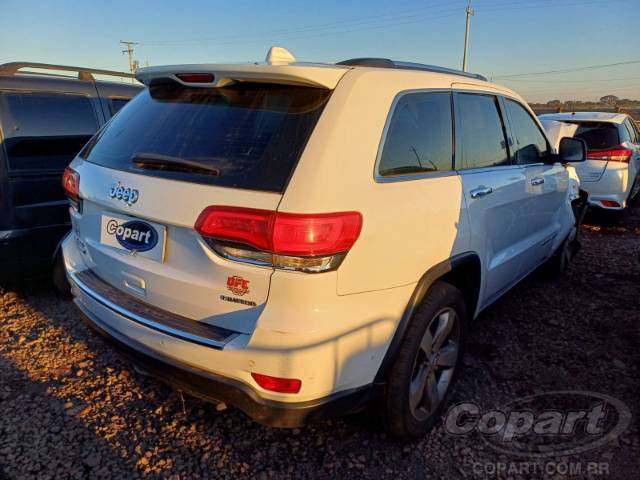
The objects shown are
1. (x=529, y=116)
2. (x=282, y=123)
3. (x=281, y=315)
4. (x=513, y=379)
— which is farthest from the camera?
(x=529, y=116)

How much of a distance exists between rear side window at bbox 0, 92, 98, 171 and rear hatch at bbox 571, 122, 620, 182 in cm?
633

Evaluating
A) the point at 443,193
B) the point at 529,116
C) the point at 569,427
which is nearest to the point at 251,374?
the point at 443,193

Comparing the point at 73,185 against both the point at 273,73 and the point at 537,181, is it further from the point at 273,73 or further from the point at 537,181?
the point at 537,181

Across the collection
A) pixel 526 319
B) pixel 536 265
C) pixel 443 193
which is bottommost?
pixel 526 319

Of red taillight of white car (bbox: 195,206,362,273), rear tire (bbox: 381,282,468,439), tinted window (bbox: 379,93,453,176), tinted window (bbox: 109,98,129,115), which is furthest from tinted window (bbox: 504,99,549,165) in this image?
tinted window (bbox: 109,98,129,115)

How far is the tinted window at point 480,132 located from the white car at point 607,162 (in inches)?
173

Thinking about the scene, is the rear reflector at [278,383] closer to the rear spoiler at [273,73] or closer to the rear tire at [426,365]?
the rear tire at [426,365]

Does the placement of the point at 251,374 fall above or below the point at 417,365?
above

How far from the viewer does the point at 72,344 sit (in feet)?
10.5

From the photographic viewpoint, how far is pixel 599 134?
22.6 feet

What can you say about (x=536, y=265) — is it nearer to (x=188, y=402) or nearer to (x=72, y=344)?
(x=188, y=402)

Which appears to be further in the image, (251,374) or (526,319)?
(526,319)

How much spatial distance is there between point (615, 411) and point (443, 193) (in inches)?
64.2

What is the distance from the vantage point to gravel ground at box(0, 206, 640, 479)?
86.5 inches
